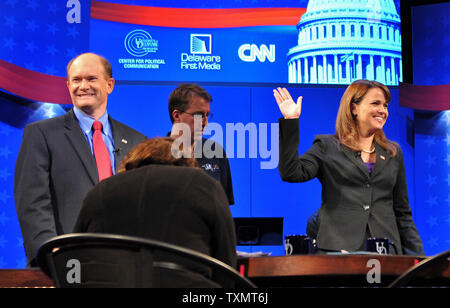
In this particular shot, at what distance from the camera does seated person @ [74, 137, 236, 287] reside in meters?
1.45

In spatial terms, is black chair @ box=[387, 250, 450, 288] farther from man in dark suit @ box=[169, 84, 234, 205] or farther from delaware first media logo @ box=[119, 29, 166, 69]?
delaware first media logo @ box=[119, 29, 166, 69]

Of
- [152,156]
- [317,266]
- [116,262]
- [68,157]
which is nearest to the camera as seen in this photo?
[116,262]

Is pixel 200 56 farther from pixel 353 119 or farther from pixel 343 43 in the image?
pixel 353 119

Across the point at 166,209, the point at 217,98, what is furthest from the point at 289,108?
the point at 217,98

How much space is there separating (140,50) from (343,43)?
1.67 metres

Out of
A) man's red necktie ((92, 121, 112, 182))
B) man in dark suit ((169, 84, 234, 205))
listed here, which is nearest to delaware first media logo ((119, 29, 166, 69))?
man in dark suit ((169, 84, 234, 205))

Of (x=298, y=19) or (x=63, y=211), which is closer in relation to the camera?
(x=63, y=211)

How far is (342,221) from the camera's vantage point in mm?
2590

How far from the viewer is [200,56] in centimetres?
498

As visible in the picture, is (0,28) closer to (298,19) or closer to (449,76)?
(298,19)

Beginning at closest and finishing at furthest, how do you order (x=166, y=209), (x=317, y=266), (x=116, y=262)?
(x=116, y=262) < (x=166, y=209) < (x=317, y=266)

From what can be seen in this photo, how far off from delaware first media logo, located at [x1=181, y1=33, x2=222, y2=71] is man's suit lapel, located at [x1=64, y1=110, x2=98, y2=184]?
2376mm
